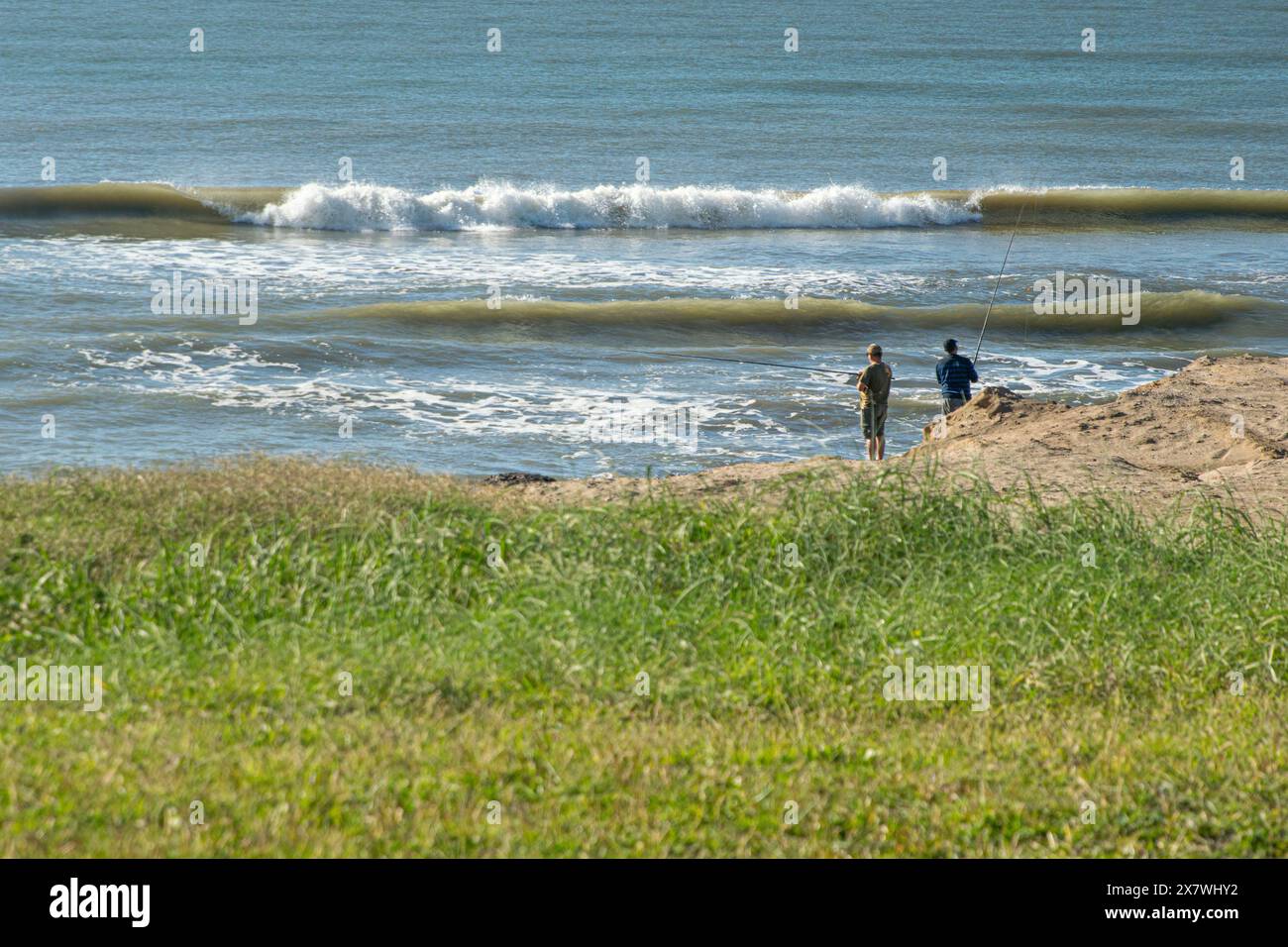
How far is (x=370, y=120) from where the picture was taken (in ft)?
125

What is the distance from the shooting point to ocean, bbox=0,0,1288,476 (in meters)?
16.0

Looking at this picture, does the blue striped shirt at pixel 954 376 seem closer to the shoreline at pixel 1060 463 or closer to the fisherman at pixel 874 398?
the shoreline at pixel 1060 463

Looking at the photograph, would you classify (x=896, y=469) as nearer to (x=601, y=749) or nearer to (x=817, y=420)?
(x=601, y=749)

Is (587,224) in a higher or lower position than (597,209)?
lower

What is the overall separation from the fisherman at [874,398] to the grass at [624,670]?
386 centimetres

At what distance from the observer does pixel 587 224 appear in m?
29.7

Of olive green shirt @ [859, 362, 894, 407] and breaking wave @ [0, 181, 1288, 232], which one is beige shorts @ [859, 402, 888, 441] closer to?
olive green shirt @ [859, 362, 894, 407]

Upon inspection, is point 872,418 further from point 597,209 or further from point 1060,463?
point 597,209

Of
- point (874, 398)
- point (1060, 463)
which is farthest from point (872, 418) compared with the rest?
point (1060, 463)

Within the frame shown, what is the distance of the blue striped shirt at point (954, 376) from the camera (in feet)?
46.9

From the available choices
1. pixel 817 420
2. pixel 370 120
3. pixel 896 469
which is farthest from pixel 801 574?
pixel 370 120

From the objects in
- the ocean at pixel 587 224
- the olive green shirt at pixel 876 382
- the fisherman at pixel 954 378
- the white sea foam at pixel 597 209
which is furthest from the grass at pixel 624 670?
the white sea foam at pixel 597 209

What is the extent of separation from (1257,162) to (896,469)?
3155cm

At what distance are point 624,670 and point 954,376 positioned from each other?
8.30 metres
